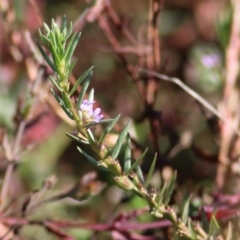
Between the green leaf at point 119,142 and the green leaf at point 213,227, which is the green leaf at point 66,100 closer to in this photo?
the green leaf at point 119,142

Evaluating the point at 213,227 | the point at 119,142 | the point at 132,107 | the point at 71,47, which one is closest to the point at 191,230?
the point at 213,227

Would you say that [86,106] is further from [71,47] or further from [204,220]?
[204,220]

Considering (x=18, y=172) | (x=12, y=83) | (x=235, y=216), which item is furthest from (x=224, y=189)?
(x=12, y=83)

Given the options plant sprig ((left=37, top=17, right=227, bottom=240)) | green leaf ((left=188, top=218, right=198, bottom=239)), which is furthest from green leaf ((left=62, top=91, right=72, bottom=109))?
green leaf ((left=188, top=218, right=198, bottom=239))

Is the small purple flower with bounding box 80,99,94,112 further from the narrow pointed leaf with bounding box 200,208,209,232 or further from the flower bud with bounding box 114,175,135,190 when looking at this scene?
the narrow pointed leaf with bounding box 200,208,209,232

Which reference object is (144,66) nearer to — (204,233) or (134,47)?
(134,47)

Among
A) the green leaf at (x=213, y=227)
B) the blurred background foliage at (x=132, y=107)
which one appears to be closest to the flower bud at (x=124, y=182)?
the green leaf at (x=213, y=227)

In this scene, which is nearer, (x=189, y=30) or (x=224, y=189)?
(x=224, y=189)

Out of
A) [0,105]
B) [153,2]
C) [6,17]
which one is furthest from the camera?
[0,105]
